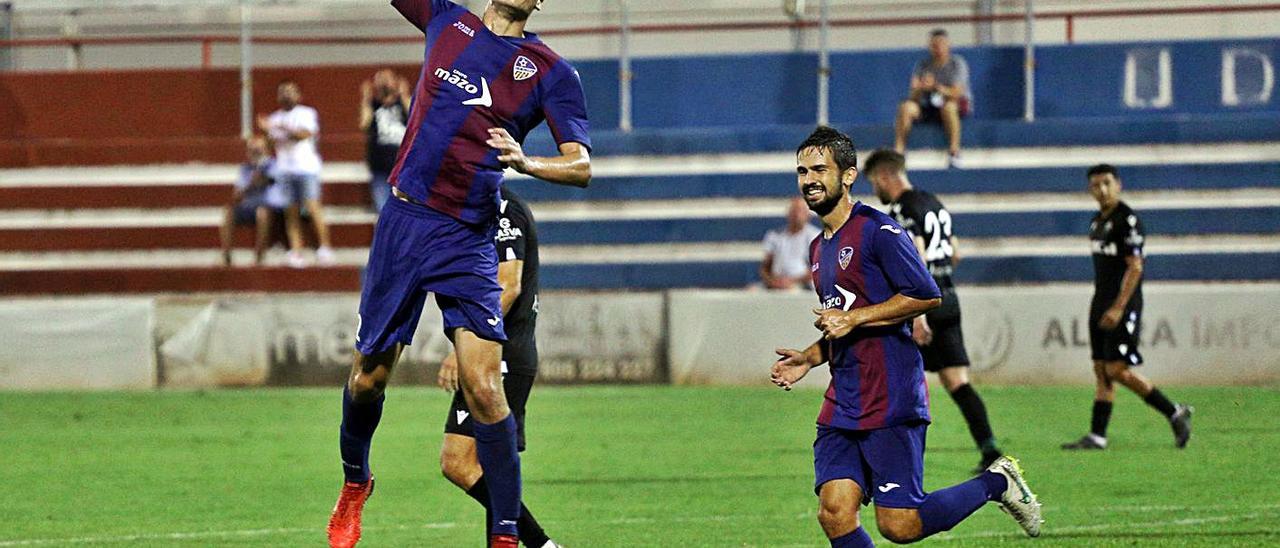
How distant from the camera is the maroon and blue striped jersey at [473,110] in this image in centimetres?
693

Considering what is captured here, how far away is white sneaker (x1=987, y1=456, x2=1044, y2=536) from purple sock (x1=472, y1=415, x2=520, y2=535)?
190 centimetres

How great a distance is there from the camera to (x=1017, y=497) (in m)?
7.40

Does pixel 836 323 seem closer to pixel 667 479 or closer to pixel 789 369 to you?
pixel 789 369

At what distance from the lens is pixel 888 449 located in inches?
260

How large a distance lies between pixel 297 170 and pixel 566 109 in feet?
44.6

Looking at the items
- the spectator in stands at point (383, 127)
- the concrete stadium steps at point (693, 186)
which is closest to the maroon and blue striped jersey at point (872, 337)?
the concrete stadium steps at point (693, 186)

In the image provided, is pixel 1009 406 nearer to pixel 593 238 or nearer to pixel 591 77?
pixel 593 238

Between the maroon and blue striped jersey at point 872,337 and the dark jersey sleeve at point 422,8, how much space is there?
1773 mm

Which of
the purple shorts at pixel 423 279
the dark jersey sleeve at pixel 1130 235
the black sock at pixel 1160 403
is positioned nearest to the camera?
the purple shorts at pixel 423 279

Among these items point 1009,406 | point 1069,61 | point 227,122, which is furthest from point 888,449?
point 227,122

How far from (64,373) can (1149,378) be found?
10384mm

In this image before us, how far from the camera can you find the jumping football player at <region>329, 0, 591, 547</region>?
684cm

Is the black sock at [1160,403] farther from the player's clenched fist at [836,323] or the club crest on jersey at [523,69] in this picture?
the club crest on jersey at [523,69]

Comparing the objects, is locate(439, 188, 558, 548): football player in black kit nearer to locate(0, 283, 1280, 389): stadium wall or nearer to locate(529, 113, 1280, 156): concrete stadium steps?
locate(0, 283, 1280, 389): stadium wall
